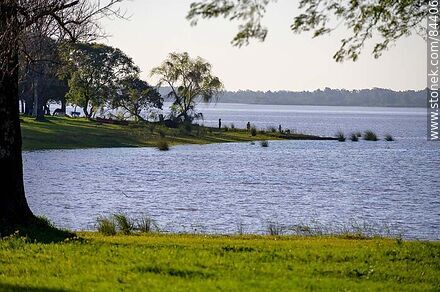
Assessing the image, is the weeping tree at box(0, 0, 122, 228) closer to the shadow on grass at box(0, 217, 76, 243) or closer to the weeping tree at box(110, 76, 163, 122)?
the shadow on grass at box(0, 217, 76, 243)

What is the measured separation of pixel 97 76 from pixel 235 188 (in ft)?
200

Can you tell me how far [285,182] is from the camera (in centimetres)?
4188

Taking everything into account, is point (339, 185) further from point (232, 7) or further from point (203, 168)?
point (232, 7)

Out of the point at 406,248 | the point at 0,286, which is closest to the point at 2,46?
the point at 0,286

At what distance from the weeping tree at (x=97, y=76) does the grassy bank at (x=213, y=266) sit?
74.6 m

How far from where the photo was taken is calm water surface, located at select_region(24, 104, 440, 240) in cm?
2684

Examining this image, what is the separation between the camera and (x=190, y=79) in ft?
309

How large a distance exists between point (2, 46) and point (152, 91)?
7938cm

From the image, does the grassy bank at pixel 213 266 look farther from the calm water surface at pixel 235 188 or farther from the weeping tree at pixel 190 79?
the weeping tree at pixel 190 79

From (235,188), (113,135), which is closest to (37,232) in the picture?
(235,188)

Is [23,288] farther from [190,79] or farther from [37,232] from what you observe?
[190,79]

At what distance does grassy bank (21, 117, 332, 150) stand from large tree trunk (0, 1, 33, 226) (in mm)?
43604

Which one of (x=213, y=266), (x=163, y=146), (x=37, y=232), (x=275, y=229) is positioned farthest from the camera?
(x=163, y=146)

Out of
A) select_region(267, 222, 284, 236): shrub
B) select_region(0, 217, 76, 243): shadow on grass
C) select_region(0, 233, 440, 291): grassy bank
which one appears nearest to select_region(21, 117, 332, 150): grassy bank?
select_region(267, 222, 284, 236): shrub
